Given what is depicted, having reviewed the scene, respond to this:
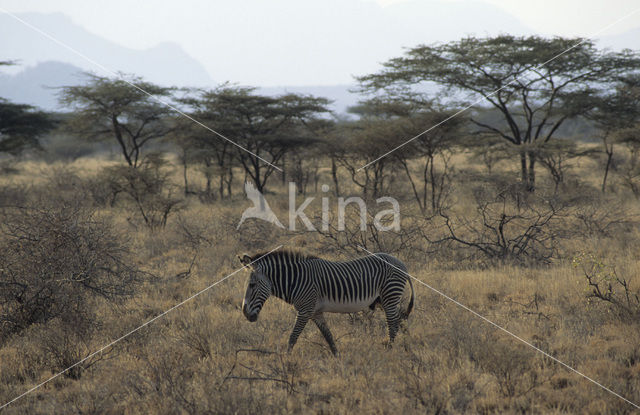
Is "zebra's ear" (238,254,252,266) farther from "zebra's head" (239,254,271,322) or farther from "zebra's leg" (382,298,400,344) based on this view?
"zebra's leg" (382,298,400,344)

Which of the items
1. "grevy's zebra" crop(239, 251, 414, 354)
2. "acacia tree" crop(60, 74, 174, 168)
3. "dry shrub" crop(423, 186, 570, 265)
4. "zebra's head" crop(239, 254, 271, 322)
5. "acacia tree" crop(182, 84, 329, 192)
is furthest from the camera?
"acacia tree" crop(60, 74, 174, 168)

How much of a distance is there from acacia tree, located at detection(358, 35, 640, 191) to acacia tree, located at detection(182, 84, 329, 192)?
149 inches

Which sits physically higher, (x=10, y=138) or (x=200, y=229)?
(x=10, y=138)

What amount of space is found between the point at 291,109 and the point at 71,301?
1376cm

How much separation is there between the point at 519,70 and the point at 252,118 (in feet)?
32.7

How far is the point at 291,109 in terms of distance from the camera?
18.6 m

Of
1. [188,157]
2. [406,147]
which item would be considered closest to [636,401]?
[406,147]

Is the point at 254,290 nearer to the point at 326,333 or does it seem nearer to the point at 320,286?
the point at 320,286

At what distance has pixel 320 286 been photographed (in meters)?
5.18

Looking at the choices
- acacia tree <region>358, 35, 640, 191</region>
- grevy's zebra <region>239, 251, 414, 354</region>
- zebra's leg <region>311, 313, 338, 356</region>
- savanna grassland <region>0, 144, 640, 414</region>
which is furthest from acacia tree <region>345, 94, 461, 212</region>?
zebra's leg <region>311, 313, 338, 356</region>

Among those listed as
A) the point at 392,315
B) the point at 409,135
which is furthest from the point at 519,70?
the point at 392,315

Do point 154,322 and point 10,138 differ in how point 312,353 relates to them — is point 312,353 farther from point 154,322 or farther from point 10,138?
point 10,138

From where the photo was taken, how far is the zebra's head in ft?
15.9

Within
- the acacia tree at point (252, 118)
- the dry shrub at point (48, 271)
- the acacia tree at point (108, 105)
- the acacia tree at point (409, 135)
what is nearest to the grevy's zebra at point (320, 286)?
the dry shrub at point (48, 271)
